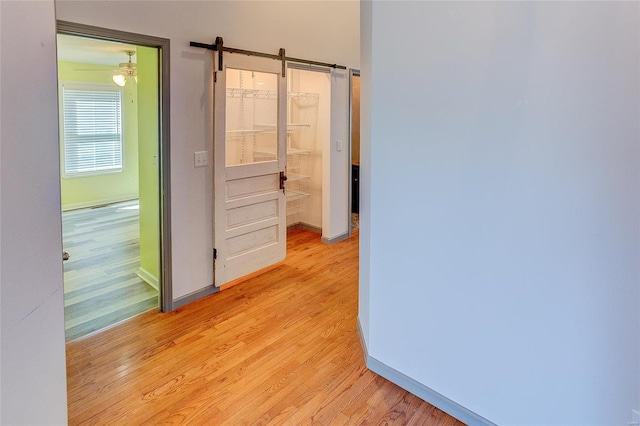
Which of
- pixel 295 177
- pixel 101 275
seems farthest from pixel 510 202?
pixel 101 275

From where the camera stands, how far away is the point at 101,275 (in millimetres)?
3762

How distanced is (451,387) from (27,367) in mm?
1784

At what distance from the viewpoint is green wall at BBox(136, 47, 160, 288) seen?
310 centimetres

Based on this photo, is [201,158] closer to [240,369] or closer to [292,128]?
[240,369]

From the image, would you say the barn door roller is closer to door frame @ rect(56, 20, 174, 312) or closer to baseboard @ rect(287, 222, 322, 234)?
door frame @ rect(56, 20, 174, 312)

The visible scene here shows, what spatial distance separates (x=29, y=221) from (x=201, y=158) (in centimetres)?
236

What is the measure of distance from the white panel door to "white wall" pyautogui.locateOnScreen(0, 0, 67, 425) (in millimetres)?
2321

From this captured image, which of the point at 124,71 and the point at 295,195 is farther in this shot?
the point at 124,71

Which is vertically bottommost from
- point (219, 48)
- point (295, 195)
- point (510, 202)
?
point (295, 195)

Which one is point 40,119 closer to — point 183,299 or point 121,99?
point 183,299

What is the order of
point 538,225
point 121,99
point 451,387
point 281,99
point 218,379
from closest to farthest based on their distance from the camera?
point 538,225
point 451,387
point 218,379
point 281,99
point 121,99

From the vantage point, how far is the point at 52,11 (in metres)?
0.92

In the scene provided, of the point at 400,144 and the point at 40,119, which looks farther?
the point at 400,144

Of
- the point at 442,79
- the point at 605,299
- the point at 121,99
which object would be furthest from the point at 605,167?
the point at 121,99
